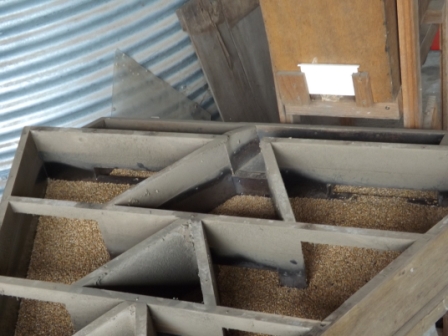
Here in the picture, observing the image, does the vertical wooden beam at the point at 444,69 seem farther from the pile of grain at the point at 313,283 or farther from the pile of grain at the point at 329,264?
the pile of grain at the point at 313,283

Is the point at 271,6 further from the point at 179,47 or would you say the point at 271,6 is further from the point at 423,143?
the point at 179,47

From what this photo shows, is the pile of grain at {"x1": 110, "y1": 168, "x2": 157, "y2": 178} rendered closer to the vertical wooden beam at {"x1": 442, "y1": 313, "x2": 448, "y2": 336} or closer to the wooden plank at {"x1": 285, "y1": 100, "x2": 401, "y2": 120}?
the wooden plank at {"x1": 285, "y1": 100, "x2": 401, "y2": 120}

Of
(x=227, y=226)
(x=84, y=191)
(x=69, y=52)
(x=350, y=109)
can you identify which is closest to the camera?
(x=227, y=226)

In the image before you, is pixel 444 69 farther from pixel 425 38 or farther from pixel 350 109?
pixel 350 109

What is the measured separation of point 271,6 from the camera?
1.85 metres

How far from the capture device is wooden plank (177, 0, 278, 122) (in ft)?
9.66

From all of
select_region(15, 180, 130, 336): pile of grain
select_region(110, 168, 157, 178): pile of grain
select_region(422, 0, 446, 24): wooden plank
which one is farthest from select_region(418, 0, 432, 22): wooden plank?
select_region(15, 180, 130, 336): pile of grain

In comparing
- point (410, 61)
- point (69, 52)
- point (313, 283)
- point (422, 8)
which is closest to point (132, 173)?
point (69, 52)

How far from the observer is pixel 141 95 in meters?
2.85

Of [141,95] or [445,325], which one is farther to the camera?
[141,95]

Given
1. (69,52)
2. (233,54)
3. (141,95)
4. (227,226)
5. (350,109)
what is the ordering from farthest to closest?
(233,54), (141,95), (69,52), (350,109), (227,226)

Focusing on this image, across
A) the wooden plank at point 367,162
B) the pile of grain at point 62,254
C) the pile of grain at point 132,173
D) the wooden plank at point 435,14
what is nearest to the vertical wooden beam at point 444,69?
the wooden plank at point 435,14

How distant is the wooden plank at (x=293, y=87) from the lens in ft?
6.44

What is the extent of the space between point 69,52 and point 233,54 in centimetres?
100
